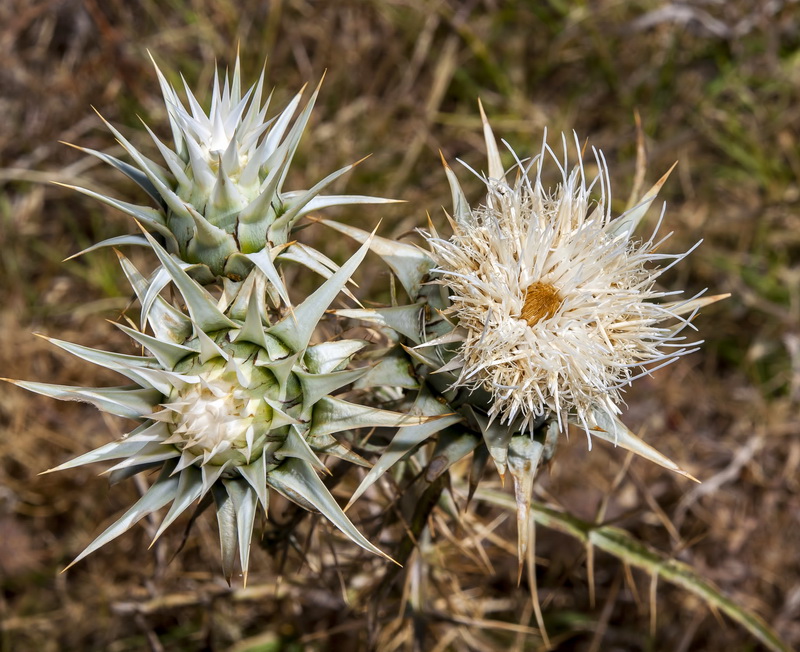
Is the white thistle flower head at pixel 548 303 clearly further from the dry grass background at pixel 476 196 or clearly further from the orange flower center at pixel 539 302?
the dry grass background at pixel 476 196

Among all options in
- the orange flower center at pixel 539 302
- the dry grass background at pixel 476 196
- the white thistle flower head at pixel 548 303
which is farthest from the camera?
the dry grass background at pixel 476 196

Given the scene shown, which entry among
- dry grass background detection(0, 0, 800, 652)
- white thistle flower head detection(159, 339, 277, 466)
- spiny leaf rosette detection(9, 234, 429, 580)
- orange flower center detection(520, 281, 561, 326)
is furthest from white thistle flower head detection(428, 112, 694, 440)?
dry grass background detection(0, 0, 800, 652)

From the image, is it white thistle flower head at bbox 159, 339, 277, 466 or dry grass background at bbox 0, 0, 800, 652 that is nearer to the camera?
white thistle flower head at bbox 159, 339, 277, 466

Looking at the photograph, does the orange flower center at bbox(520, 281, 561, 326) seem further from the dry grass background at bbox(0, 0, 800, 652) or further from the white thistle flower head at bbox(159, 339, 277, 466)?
the dry grass background at bbox(0, 0, 800, 652)

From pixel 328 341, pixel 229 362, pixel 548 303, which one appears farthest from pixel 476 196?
pixel 229 362

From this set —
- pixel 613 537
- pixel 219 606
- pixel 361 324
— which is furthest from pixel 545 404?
pixel 219 606

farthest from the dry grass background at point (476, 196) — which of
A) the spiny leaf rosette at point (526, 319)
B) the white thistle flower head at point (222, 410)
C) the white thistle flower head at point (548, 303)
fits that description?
the white thistle flower head at point (222, 410)

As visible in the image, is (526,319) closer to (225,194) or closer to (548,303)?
(548,303)
